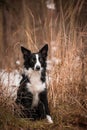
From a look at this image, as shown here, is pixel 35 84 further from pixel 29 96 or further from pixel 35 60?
pixel 35 60

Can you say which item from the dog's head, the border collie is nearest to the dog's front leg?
the border collie

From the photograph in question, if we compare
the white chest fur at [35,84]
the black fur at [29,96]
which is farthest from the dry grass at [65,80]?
the white chest fur at [35,84]

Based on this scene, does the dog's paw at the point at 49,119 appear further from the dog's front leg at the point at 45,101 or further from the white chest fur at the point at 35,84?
the white chest fur at the point at 35,84

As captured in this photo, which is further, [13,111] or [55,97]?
[55,97]

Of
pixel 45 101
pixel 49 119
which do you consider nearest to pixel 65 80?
pixel 45 101

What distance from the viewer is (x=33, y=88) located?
718cm

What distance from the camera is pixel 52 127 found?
696 cm

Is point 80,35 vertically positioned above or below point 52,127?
above

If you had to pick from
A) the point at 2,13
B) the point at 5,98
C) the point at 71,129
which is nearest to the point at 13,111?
the point at 5,98

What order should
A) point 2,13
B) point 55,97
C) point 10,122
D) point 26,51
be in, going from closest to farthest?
point 10,122 → point 26,51 → point 55,97 → point 2,13

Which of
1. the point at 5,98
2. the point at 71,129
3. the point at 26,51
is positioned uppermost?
the point at 26,51

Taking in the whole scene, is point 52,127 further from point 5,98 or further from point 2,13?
point 2,13

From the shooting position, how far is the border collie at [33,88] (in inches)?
282

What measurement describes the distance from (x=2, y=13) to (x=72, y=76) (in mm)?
9116
